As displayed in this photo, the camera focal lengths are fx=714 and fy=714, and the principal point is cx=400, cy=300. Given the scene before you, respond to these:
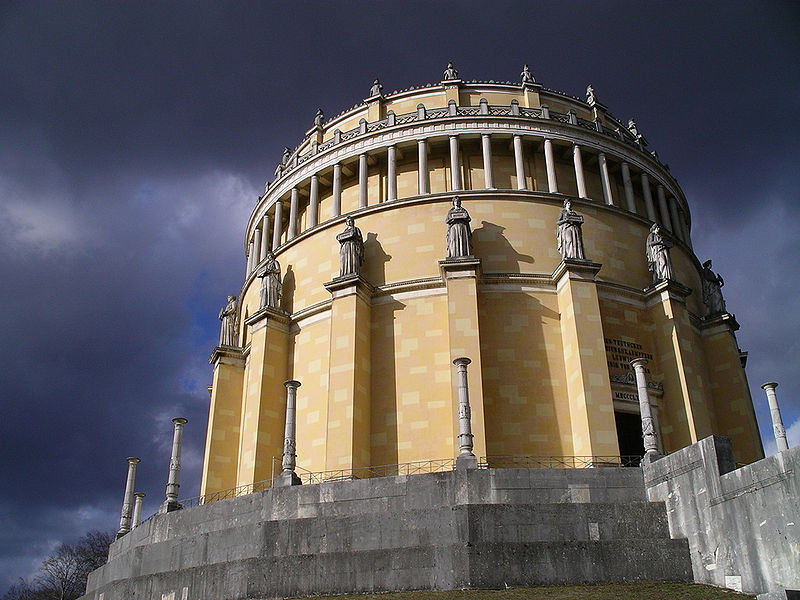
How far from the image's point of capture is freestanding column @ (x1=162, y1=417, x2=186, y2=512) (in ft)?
85.1

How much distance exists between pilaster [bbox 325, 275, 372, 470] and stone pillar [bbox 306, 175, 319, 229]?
6.26 metres

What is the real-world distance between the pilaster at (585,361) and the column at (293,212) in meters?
14.0

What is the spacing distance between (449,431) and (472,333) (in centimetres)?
385

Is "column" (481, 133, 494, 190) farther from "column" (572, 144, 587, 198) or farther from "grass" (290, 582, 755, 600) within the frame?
"grass" (290, 582, 755, 600)

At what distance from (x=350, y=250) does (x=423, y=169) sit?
5.88 meters

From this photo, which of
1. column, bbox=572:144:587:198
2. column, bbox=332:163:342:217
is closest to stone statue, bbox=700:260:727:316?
column, bbox=572:144:587:198

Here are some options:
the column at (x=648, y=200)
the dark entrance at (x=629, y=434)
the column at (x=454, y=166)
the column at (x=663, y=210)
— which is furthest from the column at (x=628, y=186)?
the dark entrance at (x=629, y=434)

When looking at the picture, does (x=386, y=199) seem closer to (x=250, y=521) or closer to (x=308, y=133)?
(x=308, y=133)

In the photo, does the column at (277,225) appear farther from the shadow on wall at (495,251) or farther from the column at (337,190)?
the shadow on wall at (495,251)

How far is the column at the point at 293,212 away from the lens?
121 feet

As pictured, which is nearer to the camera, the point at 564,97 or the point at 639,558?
the point at 639,558

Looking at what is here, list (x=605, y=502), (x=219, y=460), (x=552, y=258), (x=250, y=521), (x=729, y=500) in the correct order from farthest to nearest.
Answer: (x=219, y=460) → (x=552, y=258) → (x=250, y=521) → (x=605, y=502) → (x=729, y=500)

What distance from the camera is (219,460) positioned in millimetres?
33875

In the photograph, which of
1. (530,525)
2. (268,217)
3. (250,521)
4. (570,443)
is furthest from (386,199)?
(530,525)
